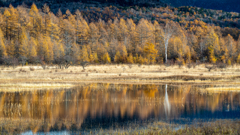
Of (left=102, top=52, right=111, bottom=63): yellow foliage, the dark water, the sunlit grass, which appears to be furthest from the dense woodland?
the dark water

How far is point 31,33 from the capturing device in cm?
9331

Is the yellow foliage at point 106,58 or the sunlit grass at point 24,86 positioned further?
the yellow foliage at point 106,58

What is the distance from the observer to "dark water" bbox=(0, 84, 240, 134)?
13.4 m

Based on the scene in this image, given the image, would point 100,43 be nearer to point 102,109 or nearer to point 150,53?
point 150,53

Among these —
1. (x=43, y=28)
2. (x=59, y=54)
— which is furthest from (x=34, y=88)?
(x=43, y=28)

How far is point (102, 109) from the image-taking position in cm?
Result: 1727

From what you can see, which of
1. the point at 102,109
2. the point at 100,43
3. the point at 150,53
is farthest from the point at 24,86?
the point at 100,43

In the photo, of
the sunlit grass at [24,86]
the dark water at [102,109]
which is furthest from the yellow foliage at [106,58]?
the dark water at [102,109]

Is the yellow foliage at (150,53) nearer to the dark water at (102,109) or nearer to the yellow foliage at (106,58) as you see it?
the yellow foliage at (106,58)

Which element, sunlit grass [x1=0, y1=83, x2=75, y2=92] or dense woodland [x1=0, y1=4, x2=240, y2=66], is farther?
dense woodland [x1=0, y1=4, x2=240, y2=66]

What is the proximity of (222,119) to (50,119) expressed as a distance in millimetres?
10468

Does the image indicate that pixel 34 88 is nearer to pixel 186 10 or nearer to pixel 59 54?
pixel 59 54

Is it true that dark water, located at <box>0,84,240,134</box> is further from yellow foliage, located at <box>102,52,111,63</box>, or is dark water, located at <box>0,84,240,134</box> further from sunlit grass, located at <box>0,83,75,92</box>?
yellow foliage, located at <box>102,52,111,63</box>

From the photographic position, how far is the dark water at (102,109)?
13.4 metres
